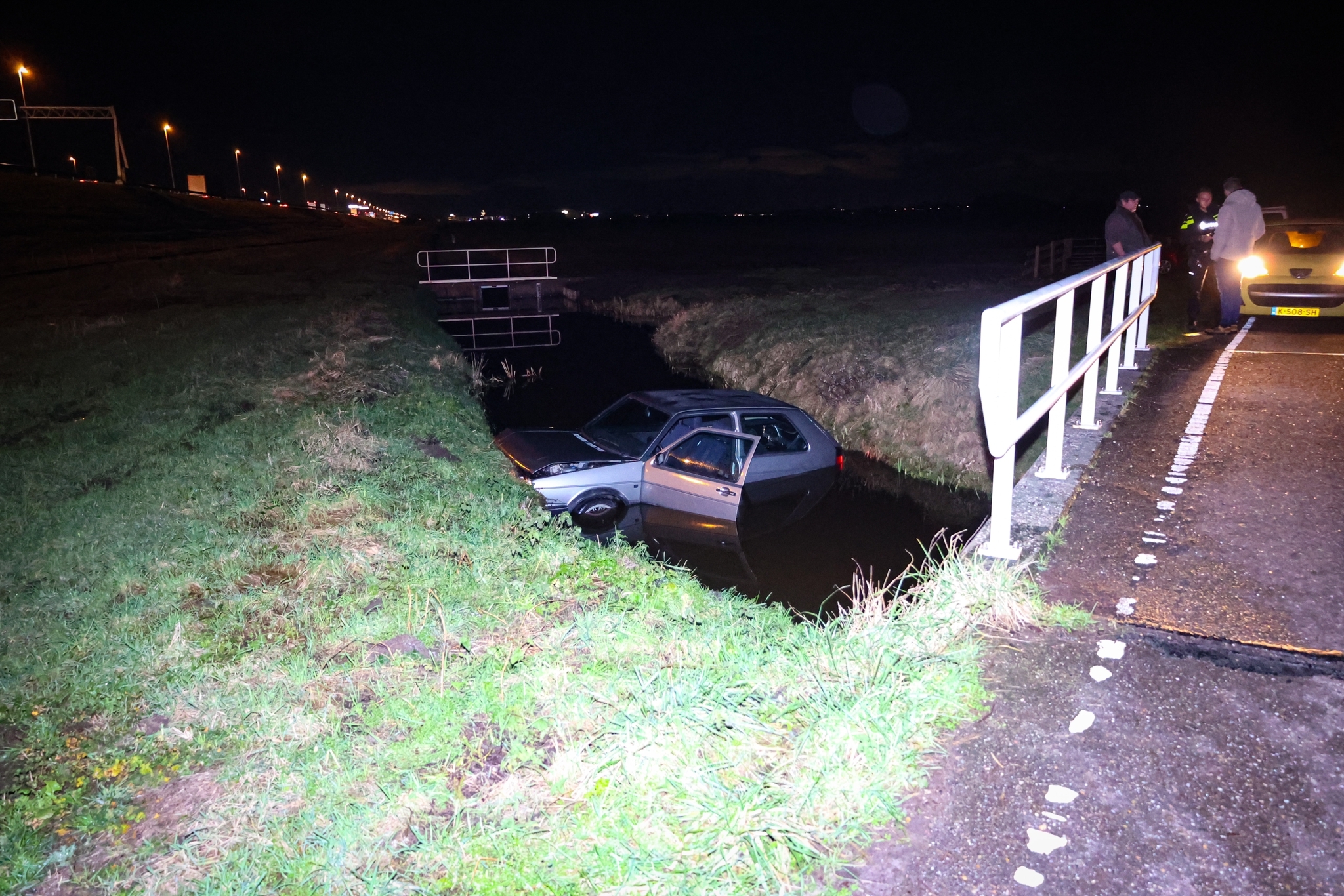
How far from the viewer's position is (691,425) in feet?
33.9

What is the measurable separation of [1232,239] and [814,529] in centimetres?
596

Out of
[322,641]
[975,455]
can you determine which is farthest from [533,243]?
[322,641]

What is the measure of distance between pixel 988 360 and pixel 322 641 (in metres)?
3.79

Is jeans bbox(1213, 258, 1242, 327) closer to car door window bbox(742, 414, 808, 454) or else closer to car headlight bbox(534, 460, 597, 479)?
car door window bbox(742, 414, 808, 454)

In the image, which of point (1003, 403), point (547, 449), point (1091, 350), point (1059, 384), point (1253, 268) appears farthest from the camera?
point (1253, 268)

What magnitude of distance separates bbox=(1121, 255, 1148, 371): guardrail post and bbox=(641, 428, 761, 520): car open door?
156 inches

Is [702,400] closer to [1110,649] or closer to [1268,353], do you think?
[1268,353]

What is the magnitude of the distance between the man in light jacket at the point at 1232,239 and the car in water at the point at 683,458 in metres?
5.01

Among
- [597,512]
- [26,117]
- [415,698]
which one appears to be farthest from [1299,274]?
[26,117]

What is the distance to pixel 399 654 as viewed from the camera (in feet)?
15.3

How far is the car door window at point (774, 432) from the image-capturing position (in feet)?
36.3

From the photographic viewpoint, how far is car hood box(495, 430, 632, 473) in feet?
32.5

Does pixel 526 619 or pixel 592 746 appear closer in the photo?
pixel 592 746

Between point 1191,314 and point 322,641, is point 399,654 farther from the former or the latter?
point 1191,314
